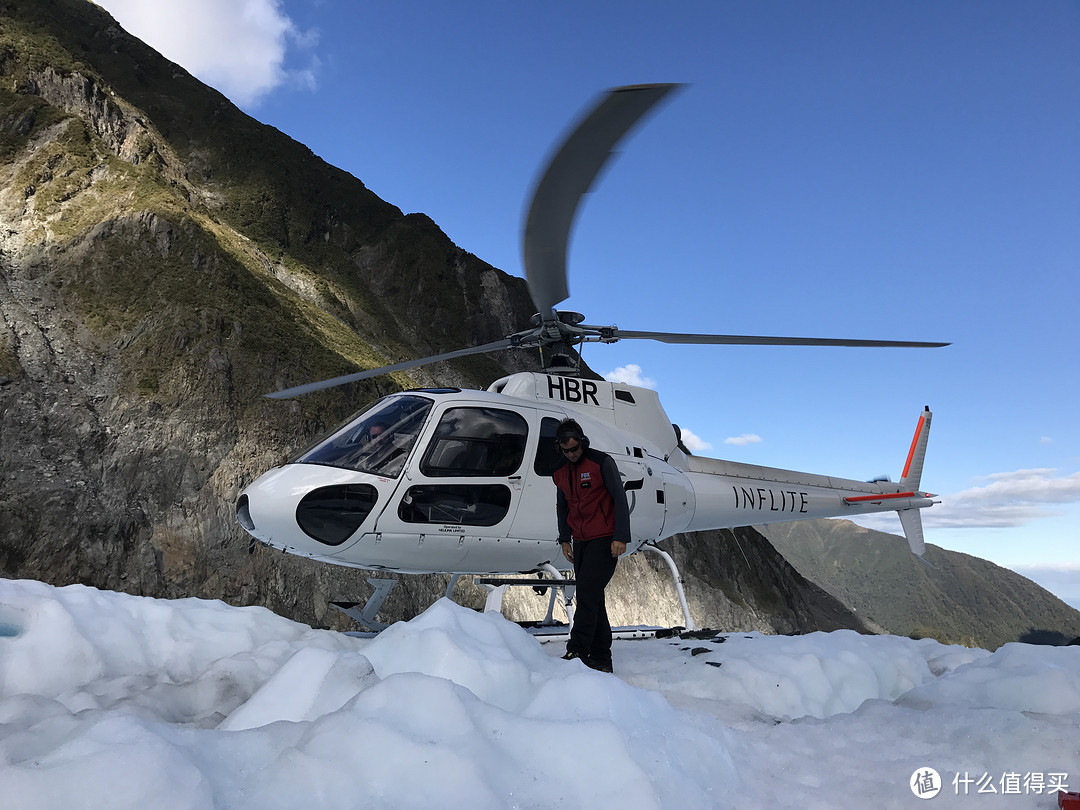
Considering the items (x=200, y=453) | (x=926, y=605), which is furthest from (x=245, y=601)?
(x=926, y=605)

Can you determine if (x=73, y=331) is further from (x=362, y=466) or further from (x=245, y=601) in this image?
(x=362, y=466)

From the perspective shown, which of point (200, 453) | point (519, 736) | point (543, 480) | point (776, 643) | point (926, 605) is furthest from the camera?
point (926, 605)

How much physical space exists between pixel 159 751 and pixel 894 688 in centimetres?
431

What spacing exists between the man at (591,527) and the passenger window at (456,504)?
1.46 metres

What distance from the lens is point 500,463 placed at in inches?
253

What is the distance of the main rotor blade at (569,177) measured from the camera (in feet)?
14.7

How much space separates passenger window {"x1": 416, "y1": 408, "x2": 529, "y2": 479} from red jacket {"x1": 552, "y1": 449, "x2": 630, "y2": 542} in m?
1.52


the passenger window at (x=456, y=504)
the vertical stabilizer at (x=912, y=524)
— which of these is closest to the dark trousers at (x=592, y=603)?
the passenger window at (x=456, y=504)

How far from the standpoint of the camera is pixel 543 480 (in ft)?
21.7

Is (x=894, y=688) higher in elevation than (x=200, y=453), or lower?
lower

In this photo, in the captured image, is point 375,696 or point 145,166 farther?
point 145,166

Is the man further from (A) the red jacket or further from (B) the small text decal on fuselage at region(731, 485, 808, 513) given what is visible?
(B) the small text decal on fuselage at region(731, 485, 808, 513)

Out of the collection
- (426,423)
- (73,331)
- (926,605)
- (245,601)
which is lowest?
(926,605)

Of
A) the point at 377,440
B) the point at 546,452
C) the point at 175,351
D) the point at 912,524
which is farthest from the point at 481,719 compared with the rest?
the point at 175,351
